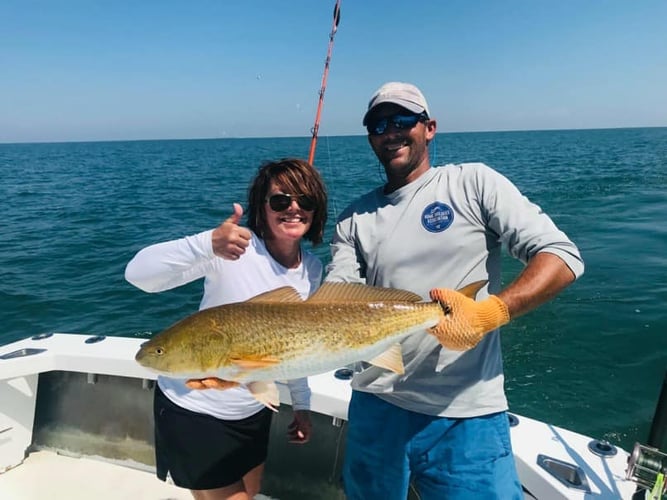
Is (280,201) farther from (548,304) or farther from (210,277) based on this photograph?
(548,304)

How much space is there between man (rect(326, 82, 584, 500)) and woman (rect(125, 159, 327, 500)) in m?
0.33

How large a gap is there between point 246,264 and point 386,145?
3.37ft

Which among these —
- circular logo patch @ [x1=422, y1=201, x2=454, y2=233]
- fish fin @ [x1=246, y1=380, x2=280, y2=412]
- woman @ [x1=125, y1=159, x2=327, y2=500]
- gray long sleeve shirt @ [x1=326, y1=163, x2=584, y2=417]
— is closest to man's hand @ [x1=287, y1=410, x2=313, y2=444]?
woman @ [x1=125, y1=159, x2=327, y2=500]

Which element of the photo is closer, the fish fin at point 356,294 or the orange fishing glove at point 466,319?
the orange fishing glove at point 466,319

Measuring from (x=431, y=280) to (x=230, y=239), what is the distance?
106 centimetres

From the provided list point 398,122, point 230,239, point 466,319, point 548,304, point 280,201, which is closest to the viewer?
point 466,319

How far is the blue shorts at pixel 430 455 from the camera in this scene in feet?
8.21

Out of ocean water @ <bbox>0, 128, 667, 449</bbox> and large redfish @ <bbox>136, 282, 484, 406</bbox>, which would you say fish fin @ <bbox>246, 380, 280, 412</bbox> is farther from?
ocean water @ <bbox>0, 128, 667, 449</bbox>

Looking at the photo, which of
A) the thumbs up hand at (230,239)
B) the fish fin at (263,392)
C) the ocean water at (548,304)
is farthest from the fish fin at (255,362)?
the ocean water at (548,304)

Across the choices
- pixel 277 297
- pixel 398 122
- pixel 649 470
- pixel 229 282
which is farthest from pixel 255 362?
pixel 649 470

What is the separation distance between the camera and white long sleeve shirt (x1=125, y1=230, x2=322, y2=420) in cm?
259

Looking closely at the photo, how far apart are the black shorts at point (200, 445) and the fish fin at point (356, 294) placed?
1.02 m

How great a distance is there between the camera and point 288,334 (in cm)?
222

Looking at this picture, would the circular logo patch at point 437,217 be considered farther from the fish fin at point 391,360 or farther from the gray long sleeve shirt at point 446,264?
the fish fin at point 391,360
